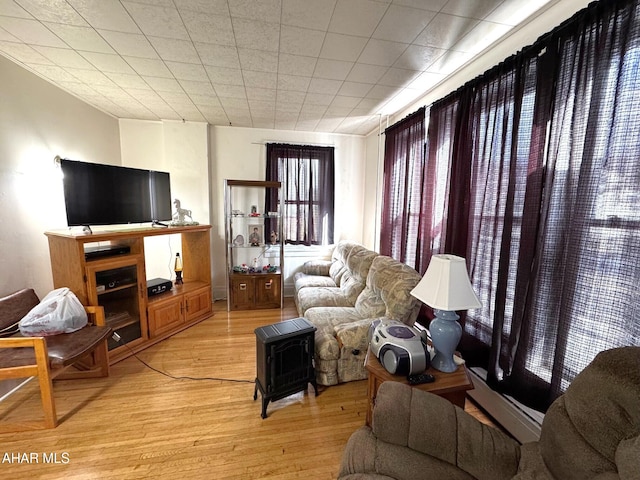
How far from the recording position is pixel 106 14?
1.59 meters

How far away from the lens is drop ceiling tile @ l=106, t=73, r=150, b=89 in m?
2.36

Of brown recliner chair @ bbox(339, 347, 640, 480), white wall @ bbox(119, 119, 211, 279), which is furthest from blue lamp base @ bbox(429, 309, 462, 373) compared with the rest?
white wall @ bbox(119, 119, 211, 279)

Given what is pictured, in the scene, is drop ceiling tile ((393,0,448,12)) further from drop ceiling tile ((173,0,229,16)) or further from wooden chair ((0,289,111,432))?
wooden chair ((0,289,111,432))

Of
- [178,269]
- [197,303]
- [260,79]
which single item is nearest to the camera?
[260,79]

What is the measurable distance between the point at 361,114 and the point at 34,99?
10.7 feet

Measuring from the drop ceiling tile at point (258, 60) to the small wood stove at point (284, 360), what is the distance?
209 cm

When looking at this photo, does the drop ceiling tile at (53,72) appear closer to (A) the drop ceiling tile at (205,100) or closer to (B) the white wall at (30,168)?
(B) the white wall at (30,168)

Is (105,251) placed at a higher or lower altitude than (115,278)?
higher

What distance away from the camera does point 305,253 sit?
432cm

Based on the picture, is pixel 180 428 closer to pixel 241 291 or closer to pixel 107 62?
pixel 241 291

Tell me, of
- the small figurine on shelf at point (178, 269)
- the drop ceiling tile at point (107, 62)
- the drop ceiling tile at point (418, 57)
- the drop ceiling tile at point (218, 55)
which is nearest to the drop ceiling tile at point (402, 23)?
the drop ceiling tile at point (418, 57)

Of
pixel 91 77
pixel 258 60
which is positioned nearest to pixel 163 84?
pixel 91 77

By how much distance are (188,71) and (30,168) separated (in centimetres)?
162

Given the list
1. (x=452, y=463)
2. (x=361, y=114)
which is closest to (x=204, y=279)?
(x=361, y=114)
